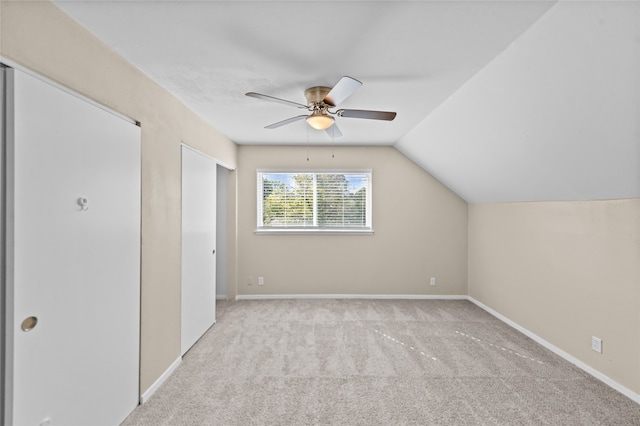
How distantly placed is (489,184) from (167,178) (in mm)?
3538

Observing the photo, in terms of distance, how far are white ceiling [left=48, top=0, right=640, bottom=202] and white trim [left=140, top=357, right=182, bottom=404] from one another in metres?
2.38

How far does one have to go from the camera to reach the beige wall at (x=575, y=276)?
7.87 ft

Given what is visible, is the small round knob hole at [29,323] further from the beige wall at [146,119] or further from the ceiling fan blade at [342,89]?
the ceiling fan blade at [342,89]

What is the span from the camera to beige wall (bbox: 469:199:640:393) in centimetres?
240

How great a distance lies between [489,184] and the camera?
3.81 m

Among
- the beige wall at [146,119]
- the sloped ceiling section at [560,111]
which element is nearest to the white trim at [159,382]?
the beige wall at [146,119]

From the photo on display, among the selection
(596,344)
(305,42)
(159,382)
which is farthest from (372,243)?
(305,42)

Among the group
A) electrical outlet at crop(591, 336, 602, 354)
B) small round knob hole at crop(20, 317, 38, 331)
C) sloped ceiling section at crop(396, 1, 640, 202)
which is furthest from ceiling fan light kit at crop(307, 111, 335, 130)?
electrical outlet at crop(591, 336, 602, 354)

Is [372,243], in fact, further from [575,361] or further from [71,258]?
[71,258]

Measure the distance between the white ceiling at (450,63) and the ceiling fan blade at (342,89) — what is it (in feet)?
0.70

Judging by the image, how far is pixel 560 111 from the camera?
2041 mm

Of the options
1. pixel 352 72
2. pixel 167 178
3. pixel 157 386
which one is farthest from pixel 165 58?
pixel 157 386

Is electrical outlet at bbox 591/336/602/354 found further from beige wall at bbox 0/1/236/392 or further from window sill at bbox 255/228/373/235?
beige wall at bbox 0/1/236/392

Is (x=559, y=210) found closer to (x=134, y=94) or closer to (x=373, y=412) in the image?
(x=373, y=412)
